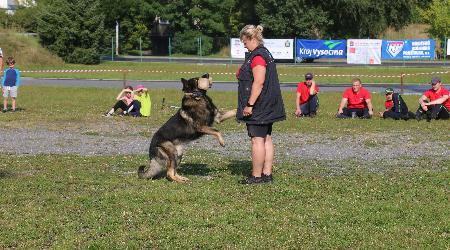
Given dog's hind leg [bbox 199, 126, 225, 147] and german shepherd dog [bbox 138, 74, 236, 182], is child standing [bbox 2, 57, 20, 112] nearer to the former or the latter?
german shepherd dog [bbox 138, 74, 236, 182]

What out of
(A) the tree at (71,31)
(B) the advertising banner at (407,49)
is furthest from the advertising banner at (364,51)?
(A) the tree at (71,31)

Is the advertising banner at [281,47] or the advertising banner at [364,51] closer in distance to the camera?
the advertising banner at [364,51]

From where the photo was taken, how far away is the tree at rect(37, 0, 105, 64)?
1816 inches

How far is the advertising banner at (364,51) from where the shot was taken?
43.0 m

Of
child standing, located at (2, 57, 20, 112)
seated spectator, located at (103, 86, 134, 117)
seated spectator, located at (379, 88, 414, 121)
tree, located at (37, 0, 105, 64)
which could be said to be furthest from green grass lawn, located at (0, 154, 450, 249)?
tree, located at (37, 0, 105, 64)

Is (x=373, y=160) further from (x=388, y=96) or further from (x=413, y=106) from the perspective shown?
(x=413, y=106)

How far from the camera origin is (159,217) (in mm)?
6715

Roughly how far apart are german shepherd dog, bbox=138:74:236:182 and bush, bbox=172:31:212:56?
172 feet

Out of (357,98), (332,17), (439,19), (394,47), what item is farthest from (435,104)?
(332,17)

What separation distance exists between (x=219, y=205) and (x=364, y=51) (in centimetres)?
3790

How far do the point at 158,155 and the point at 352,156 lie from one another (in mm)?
3822

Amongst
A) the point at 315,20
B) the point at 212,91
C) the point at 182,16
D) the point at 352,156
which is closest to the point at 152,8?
the point at 182,16

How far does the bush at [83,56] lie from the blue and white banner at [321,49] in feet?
47.0

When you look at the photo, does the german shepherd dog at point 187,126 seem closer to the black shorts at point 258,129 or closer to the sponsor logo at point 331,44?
the black shorts at point 258,129
